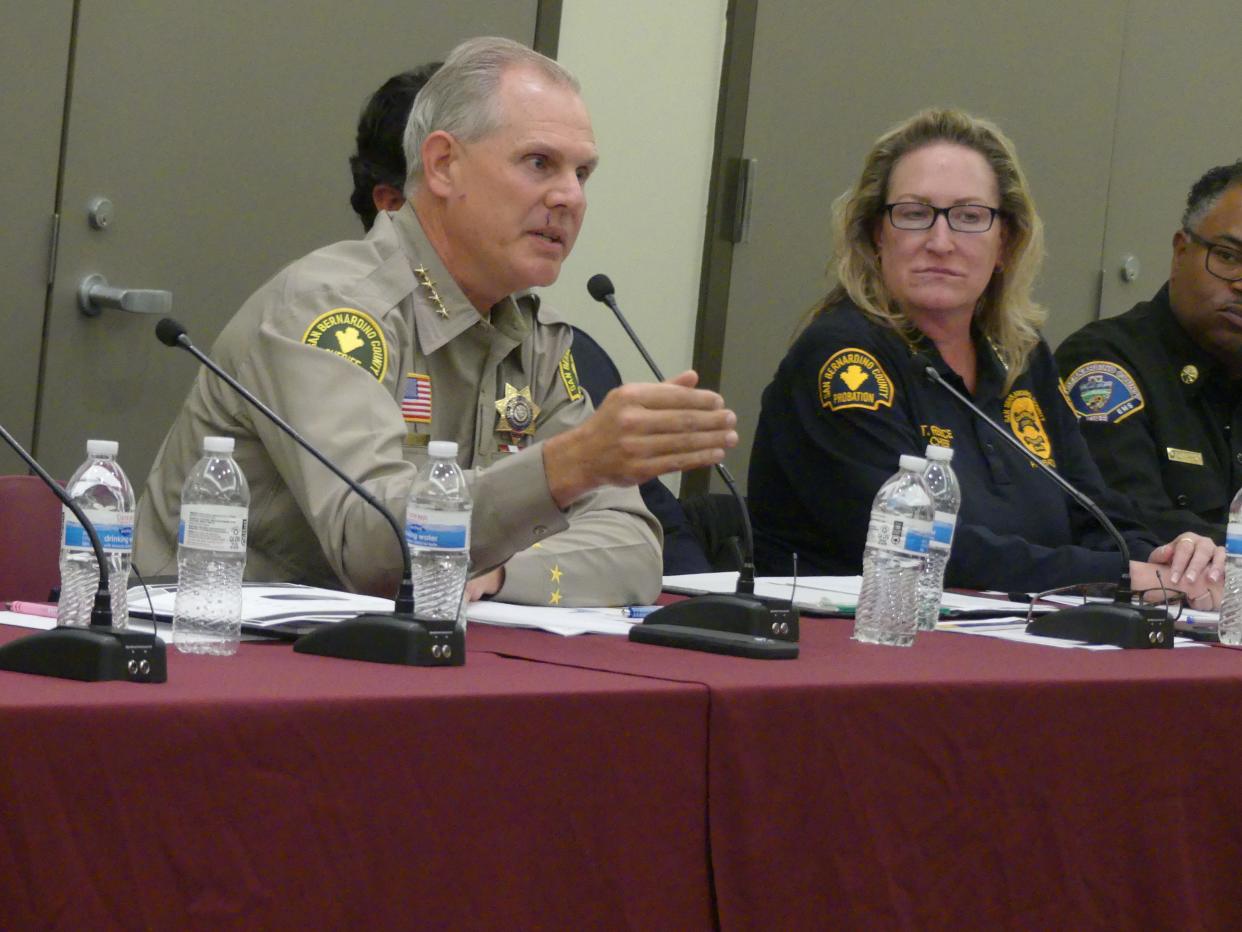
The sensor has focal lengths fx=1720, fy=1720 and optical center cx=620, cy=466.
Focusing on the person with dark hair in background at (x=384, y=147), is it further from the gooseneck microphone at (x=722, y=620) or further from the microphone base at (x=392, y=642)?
the microphone base at (x=392, y=642)

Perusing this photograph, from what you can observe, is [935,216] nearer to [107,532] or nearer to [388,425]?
[388,425]

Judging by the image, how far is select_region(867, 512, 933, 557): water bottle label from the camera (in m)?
1.97

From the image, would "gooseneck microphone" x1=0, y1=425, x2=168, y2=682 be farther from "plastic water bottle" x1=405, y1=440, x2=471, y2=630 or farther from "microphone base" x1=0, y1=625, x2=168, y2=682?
"plastic water bottle" x1=405, y1=440, x2=471, y2=630

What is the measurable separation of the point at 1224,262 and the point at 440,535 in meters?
2.52

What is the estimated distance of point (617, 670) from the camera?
147cm

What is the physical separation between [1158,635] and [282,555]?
3.59 feet

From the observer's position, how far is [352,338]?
6.82 ft

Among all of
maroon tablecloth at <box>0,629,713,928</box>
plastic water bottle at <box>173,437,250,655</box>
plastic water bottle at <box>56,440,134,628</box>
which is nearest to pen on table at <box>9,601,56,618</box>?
plastic water bottle at <box>56,440,134,628</box>

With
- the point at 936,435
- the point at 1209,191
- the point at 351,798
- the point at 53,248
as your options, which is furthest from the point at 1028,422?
the point at 351,798

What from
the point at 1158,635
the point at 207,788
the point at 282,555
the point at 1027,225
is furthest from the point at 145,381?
the point at 207,788

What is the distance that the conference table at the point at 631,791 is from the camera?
109 cm

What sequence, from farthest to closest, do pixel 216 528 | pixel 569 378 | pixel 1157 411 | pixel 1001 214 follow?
pixel 1157 411 → pixel 1001 214 → pixel 569 378 → pixel 216 528

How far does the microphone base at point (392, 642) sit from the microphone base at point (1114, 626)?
957 mm

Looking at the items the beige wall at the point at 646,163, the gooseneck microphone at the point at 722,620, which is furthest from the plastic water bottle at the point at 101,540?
the beige wall at the point at 646,163
